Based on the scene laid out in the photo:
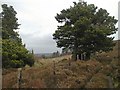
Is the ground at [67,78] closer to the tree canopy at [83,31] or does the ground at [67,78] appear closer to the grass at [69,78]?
the grass at [69,78]

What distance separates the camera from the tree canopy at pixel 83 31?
3494cm

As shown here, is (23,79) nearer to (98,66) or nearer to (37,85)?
(37,85)

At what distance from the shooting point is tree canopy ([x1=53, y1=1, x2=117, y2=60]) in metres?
34.9

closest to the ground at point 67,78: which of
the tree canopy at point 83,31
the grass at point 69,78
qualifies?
the grass at point 69,78

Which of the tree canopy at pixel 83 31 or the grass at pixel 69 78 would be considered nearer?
the grass at pixel 69 78

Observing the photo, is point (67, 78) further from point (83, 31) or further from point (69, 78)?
point (83, 31)

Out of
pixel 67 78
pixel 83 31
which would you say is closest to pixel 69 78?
pixel 67 78

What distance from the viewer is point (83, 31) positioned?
3581 cm

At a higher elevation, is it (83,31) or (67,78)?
(83,31)

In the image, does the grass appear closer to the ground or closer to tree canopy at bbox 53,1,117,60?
the ground

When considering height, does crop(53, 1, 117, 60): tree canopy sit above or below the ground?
above

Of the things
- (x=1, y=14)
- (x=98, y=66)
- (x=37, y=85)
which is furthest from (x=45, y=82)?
(x=1, y=14)

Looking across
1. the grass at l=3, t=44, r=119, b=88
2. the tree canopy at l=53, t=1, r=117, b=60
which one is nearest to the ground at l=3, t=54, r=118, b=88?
the grass at l=3, t=44, r=119, b=88

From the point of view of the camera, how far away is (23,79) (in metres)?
23.0
